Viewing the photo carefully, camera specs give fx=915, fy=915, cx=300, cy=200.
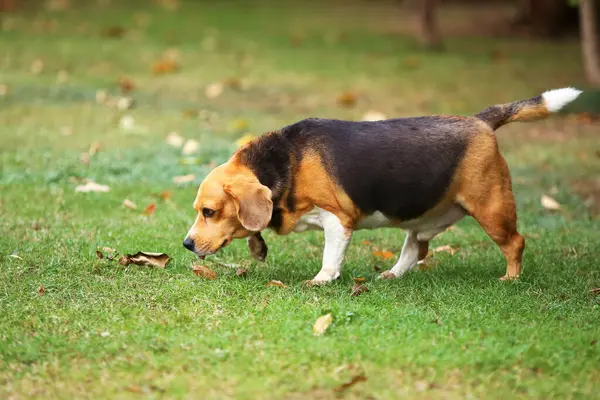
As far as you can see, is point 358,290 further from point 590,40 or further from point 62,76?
point 62,76

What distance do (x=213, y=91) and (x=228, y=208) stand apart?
747cm

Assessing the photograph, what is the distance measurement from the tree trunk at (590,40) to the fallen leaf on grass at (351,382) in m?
9.19

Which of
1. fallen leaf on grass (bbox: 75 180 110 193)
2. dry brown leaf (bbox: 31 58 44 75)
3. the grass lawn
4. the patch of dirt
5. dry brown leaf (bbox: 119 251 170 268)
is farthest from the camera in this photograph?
dry brown leaf (bbox: 31 58 44 75)

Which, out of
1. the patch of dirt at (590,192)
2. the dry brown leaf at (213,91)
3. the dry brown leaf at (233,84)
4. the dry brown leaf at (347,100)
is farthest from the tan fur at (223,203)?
the dry brown leaf at (233,84)

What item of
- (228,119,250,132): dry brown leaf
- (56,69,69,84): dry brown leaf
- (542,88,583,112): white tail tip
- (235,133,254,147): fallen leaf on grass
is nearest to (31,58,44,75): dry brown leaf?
(56,69,69,84): dry brown leaf

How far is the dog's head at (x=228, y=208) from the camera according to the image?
18.1 ft

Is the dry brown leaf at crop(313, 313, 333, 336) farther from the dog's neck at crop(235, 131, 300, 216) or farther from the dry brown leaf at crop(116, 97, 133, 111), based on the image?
the dry brown leaf at crop(116, 97, 133, 111)

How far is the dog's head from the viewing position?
5.51 m

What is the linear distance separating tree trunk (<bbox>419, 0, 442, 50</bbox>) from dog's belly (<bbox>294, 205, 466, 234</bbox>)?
9.29 metres

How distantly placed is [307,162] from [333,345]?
4.77 ft

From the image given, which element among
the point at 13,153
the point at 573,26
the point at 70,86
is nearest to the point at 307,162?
the point at 13,153

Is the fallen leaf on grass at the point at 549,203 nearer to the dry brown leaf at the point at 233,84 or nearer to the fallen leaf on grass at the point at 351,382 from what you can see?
the fallen leaf on grass at the point at 351,382

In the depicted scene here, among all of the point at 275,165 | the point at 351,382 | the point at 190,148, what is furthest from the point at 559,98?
the point at 190,148

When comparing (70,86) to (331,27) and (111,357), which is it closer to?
(331,27)
